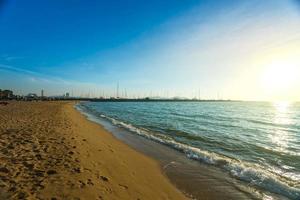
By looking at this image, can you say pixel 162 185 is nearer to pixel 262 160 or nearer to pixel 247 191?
pixel 247 191

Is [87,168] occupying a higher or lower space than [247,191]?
higher

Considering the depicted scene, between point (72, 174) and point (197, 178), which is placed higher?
point (72, 174)

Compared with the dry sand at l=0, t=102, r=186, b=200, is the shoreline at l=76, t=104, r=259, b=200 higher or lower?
lower

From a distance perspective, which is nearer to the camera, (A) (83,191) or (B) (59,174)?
(A) (83,191)

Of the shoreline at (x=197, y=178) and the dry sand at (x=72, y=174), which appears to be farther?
the shoreline at (x=197, y=178)

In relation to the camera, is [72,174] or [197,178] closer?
[72,174]

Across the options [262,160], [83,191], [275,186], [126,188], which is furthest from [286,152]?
[83,191]

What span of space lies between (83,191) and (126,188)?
54.7 inches

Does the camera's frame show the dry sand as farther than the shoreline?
No

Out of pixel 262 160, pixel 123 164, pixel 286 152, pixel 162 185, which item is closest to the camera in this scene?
pixel 162 185

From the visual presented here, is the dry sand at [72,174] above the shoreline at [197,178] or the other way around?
above

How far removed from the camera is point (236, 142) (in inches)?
682

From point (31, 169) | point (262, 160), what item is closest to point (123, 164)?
point (31, 169)

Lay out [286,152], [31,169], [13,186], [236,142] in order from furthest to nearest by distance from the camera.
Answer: [236,142]
[286,152]
[31,169]
[13,186]
